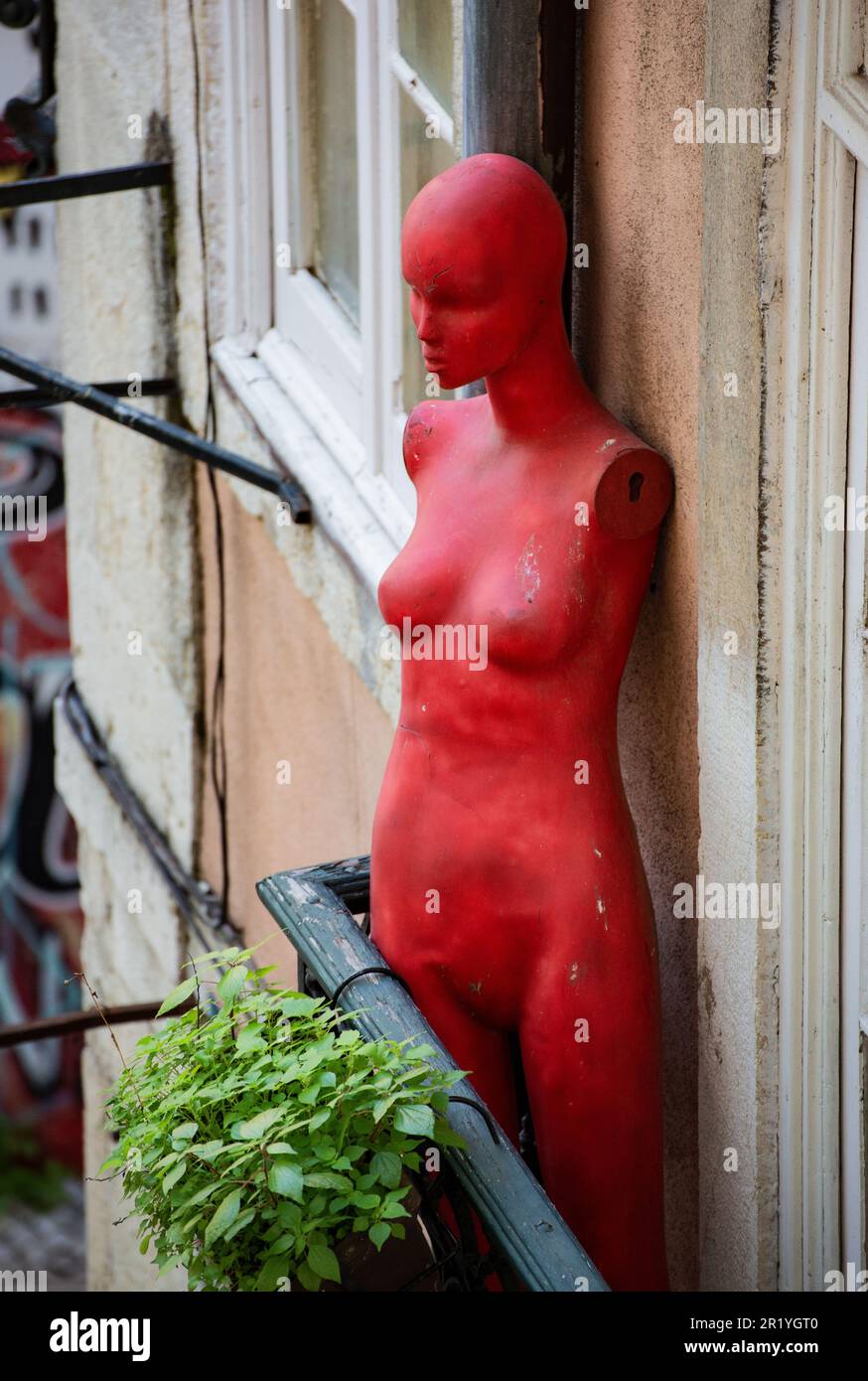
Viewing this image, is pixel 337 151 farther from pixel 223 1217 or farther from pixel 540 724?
pixel 223 1217

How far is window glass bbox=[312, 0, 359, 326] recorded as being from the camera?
490cm

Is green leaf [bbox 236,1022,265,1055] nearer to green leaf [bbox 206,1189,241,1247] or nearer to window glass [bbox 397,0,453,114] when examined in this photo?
green leaf [bbox 206,1189,241,1247]

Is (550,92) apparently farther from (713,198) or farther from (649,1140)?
(649,1140)

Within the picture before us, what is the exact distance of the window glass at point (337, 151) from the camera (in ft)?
16.1

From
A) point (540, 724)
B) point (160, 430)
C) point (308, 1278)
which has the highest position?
point (160, 430)

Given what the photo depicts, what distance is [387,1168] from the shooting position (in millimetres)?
2637

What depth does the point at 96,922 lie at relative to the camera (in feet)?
23.8

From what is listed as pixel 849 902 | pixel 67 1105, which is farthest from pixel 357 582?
pixel 67 1105

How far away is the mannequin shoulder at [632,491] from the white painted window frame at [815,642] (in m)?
0.26

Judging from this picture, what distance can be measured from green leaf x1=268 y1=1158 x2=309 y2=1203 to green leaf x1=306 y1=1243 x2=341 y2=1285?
2.9 inches

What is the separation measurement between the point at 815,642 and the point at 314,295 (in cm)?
280

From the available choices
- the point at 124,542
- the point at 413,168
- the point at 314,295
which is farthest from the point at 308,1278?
the point at 124,542

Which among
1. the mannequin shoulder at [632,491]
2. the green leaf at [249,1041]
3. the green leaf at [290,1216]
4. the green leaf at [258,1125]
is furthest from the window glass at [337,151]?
the green leaf at [290,1216]
